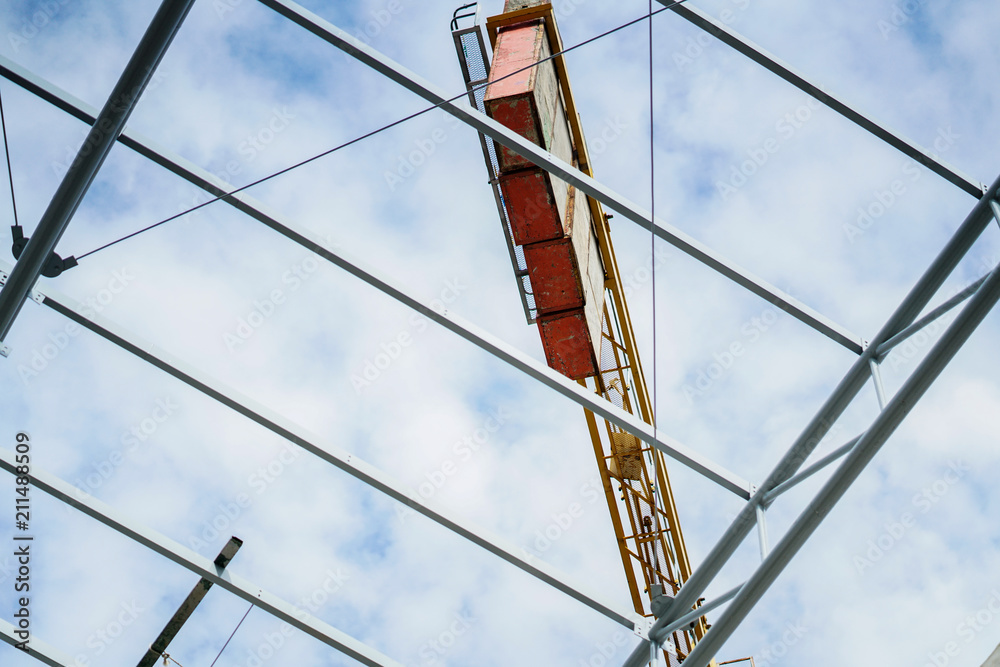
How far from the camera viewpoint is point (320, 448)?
29.3 feet

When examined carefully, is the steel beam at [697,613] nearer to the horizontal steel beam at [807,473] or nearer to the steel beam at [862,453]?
the steel beam at [862,453]

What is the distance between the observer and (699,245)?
29.3 feet

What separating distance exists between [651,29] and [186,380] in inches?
206

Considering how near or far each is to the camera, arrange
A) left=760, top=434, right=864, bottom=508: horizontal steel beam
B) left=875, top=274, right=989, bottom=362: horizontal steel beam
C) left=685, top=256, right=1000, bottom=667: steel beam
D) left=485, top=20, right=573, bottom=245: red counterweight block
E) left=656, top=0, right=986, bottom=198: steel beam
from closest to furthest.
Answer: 1. left=685, top=256, right=1000, bottom=667: steel beam
2. left=875, top=274, right=989, bottom=362: horizontal steel beam
3. left=760, top=434, right=864, bottom=508: horizontal steel beam
4. left=656, top=0, right=986, bottom=198: steel beam
5. left=485, top=20, right=573, bottom=245: red counterweight block

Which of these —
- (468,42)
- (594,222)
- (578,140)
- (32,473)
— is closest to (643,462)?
(594,222)

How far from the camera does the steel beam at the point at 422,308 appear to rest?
879 centimetres

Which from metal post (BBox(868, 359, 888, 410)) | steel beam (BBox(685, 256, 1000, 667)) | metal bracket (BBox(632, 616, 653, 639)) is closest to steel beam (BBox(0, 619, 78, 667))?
metal bracket (BBox(632, 616, 653, 639))

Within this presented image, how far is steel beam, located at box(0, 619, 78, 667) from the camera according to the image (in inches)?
378

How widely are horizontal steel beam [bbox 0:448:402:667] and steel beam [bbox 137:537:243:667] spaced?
0.31ft

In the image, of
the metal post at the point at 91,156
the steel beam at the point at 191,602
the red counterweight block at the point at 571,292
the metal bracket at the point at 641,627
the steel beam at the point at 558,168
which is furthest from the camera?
the red counterweight block at the point at 571,292

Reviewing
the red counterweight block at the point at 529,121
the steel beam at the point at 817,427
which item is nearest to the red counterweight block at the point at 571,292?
the red counterweight block at the point at 529,121

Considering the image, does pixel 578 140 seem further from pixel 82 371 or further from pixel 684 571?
Answer: pixel 684 571

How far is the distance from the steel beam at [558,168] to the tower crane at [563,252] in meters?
1.55

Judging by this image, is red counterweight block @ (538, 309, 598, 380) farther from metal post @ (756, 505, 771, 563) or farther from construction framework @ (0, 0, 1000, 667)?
metal post @ (756, 505, 771, 563)
